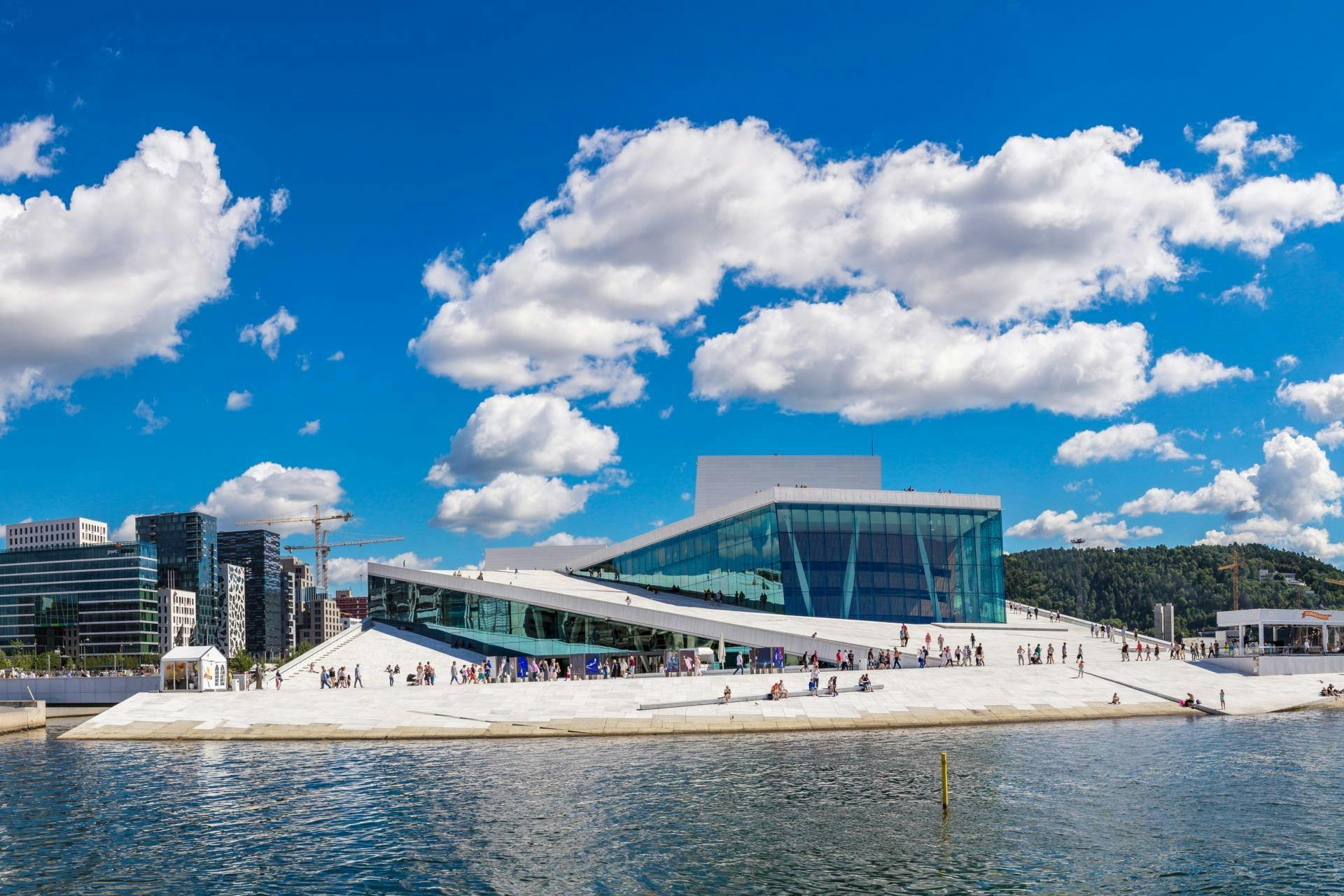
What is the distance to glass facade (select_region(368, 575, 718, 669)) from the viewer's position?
64.4 meters

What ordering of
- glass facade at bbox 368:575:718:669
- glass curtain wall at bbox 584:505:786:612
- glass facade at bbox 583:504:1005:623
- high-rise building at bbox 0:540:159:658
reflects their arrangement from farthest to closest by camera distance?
high-rise building at bbox 0:540:159:658, glass curtain wall at bbox 584:505:786:612, glass facade at bbox 583:504:1005:623, glass facade at bbox 368:575:718:669

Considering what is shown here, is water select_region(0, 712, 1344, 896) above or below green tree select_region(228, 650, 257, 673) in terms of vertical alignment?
above

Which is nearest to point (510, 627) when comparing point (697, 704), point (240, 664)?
point (697, 704)

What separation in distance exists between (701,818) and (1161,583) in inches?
6561

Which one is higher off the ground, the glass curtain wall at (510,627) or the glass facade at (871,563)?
the glass facade at (871,563)

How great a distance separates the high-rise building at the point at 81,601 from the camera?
178750 mm

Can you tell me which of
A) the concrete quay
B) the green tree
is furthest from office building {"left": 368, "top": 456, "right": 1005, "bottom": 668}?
the green tree

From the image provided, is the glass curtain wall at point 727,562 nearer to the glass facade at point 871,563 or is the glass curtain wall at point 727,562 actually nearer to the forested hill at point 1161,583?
the glass facade at point 871,563

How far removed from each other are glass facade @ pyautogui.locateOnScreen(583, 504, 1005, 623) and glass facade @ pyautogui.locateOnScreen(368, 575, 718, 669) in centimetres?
1170

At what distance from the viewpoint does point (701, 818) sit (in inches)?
1037

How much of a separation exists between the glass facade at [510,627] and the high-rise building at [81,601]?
11660 centimetres

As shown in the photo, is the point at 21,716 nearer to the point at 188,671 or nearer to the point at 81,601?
the point at 188,671

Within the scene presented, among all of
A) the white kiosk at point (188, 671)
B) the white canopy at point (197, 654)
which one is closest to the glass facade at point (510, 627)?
the white canopy at point (197, 654)

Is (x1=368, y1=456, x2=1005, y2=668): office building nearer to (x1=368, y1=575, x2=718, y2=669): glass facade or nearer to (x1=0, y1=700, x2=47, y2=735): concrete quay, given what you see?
(x1=368, y1=575, x2=718, y2=669): glass facade
